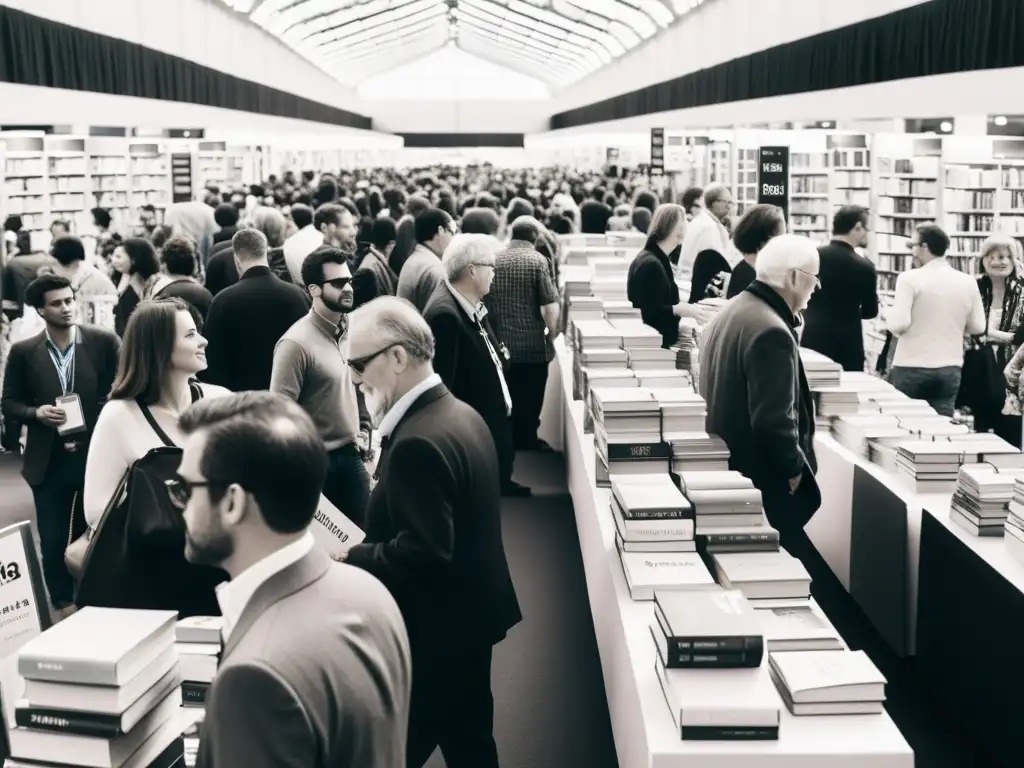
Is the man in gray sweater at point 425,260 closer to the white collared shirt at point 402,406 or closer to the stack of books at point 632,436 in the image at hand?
the stack of books at point 632,436

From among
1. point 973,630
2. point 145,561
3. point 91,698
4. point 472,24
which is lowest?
point 973,630

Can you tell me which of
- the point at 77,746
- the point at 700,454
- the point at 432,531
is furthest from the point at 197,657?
the point at 700,454

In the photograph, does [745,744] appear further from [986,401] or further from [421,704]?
[986,401]

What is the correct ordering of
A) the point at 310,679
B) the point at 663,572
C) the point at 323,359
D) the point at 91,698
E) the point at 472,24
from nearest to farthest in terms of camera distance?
the point at 310,679 → the point at 91,698 → the point at 663,572 → the point at 323,359 → the point at 472,24

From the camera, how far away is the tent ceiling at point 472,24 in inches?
1119

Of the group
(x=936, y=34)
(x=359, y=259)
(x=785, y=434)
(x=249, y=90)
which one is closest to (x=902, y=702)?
(x=785, y=434)

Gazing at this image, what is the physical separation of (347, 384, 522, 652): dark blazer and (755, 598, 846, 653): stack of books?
26.9 inches

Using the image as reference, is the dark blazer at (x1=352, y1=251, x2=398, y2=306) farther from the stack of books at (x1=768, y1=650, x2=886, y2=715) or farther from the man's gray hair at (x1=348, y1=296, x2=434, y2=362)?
the stack of books at (x1=768, y1=650, x2=886, y2=715)

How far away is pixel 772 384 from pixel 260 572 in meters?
2.49

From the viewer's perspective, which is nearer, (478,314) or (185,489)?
(185,489)

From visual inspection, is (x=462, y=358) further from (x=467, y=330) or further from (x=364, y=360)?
(x=364, y=360)

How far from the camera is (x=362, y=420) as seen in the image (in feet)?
17.2

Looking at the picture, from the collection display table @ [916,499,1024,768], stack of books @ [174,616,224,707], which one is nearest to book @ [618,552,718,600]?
display table @ [916,499,1024,768]

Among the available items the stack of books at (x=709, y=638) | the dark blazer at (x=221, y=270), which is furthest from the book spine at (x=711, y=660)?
the dark blazer at (x=221, y=270)
